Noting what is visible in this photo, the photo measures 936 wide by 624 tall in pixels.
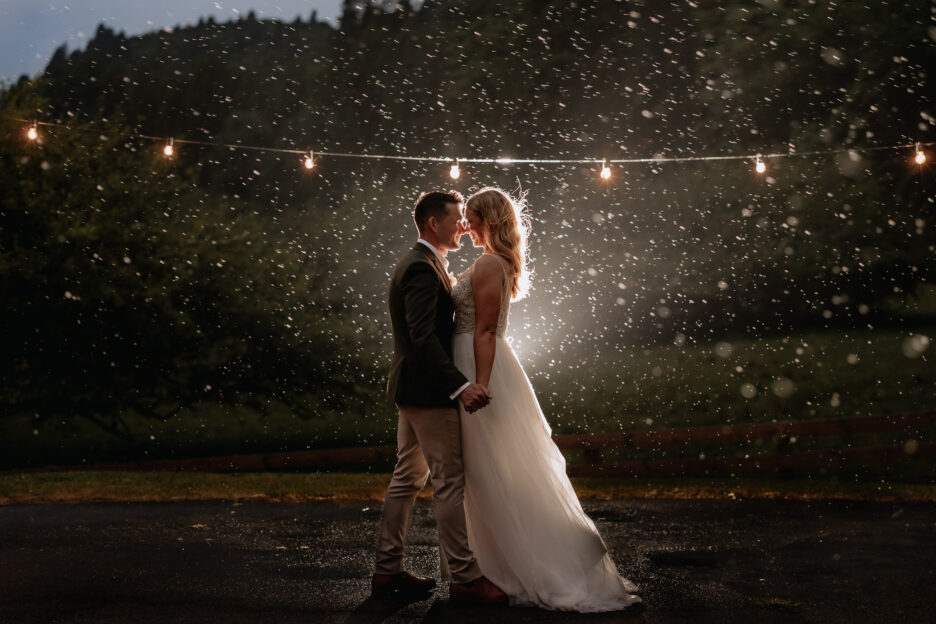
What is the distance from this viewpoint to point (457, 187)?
2503 centimetres

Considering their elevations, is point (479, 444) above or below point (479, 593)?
above

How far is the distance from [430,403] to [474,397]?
0.90 ft

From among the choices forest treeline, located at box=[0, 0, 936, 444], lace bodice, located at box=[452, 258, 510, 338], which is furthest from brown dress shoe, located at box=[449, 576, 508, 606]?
forest treeline, located at box=[0, 0, 936, 444]

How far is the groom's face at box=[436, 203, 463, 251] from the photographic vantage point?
174 inches

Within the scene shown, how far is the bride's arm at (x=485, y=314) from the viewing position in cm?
430

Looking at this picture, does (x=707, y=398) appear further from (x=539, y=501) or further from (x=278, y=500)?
(x=539, y=501)

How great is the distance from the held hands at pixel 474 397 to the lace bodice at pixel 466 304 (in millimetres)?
432

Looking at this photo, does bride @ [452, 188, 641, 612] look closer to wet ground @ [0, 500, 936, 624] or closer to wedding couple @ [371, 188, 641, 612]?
wedding couple @ [371, 188, 641, 612]

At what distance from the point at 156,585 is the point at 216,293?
13860 millimetres

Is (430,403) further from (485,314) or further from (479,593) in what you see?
(479,593)

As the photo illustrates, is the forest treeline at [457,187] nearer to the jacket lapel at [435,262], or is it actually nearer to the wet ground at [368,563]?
the wet ground at [368,563]


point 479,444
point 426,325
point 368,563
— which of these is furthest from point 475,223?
point 368,563

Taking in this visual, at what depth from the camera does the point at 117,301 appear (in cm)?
1544

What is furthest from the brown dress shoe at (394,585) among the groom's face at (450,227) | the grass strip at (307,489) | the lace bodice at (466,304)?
the grass strip at (307,489)
